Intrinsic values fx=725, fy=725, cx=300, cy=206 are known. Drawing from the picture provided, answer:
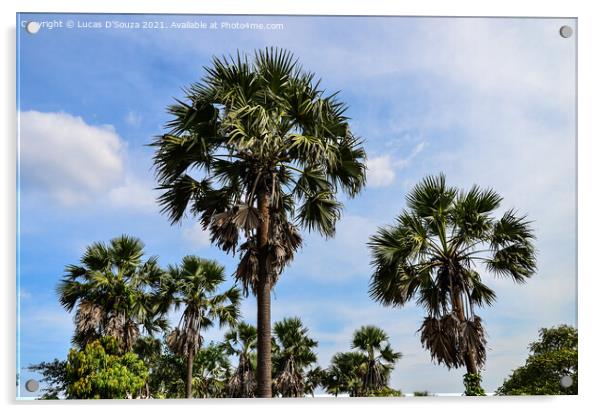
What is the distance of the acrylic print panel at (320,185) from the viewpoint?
7.93 metres

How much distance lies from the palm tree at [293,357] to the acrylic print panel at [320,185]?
0.23 feet

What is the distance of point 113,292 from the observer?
35.6 ft

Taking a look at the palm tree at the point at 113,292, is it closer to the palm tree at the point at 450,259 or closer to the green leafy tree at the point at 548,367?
the palm tree at the point at 450,259

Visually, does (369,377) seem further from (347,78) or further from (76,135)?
(76,135)

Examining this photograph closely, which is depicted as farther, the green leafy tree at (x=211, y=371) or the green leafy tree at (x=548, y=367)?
the green leafy tree at (x=211, y=371)

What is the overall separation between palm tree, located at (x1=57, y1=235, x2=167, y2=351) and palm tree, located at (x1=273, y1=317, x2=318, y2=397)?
1.82 metres

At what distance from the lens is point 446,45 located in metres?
8.19

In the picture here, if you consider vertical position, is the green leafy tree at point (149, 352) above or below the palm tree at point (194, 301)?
below

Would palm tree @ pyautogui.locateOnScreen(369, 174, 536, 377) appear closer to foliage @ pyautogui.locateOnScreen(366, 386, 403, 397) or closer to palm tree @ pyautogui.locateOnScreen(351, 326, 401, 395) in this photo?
palm tree @ pyautogui.locateOnScreen(351, 326, 401, 395)

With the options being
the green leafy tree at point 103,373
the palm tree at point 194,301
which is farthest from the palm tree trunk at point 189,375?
the green leafy tree at point 103,373

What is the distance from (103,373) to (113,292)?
271cm

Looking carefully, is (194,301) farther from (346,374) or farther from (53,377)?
(53,377)

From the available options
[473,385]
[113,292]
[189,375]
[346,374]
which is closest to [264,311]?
[189,375]
